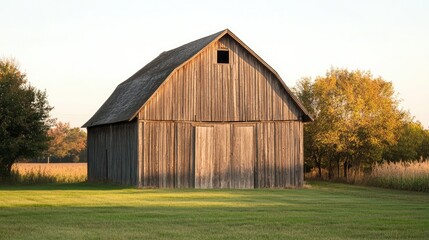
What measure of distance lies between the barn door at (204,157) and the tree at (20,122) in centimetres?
1079

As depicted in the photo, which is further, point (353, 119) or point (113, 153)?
point (353, 119)

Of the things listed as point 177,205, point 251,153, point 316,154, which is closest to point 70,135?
point 316,154

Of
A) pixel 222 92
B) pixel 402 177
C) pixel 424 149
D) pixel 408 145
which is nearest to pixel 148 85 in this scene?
pixel 222 92

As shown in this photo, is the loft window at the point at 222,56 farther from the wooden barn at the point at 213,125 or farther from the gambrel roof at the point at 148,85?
the gambrel roof at the point at 148,85

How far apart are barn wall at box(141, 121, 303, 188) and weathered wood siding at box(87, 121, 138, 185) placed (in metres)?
1.15

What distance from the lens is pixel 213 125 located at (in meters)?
36.0

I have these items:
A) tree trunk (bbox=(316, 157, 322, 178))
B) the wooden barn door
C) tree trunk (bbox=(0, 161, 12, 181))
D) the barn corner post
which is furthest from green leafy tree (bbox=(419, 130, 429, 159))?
tree trunk (bbox=(0, 161, 12, 181))

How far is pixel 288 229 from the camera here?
17422mm

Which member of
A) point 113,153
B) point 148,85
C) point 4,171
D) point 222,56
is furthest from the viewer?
point 4,171

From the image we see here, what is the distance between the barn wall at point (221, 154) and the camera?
3506cm

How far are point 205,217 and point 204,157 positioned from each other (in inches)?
629

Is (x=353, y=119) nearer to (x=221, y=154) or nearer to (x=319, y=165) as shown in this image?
(x=319, y=165)

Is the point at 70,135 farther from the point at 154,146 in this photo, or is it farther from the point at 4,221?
the point at 4,221

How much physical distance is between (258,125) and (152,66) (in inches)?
360
